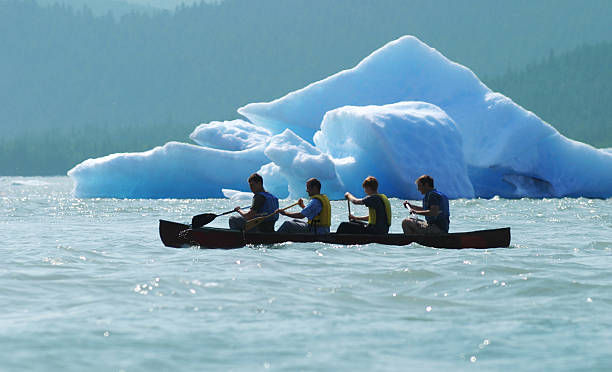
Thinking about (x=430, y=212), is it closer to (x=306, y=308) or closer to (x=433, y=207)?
(x=433, y=207)

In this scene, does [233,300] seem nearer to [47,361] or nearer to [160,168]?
[47,361]

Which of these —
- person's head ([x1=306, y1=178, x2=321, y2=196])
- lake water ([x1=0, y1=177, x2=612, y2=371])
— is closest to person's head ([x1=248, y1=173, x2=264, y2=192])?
person's head ([x1=306, y1=178, x2=321, y2=196])

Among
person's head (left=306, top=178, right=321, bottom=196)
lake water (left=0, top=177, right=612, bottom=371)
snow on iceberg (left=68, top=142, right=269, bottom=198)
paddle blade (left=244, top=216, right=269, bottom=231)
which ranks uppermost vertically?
snow on iceberg (left=68, top=142, right=269, bottom=198)

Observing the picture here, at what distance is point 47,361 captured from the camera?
4.88 metres

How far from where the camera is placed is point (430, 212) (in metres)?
10.1

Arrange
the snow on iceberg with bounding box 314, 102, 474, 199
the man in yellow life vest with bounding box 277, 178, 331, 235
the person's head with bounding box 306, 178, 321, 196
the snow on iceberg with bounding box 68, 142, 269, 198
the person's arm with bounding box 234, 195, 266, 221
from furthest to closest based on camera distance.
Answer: the snow on iceberg with bounding box 68, 142, 269, 198, the snow on iceberg with bounding box 314, 102, 474, 199, the person's arm with bounding box 234, 195, 266, 221, the man in yellow life vest with bounding box 277, 178, 331, 235, the person's head with bounding box 306, 178, 321, 196

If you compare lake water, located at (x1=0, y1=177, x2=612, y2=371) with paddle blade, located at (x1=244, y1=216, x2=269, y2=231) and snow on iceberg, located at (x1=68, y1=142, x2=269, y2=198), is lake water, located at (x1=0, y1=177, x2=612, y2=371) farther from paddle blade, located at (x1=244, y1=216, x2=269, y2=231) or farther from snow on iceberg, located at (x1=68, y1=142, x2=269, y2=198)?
snow on iceberg, located at (x1=68, y1=142, x2=269, y2=198)

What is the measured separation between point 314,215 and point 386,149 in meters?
11.7

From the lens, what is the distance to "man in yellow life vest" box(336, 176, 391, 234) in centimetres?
1009

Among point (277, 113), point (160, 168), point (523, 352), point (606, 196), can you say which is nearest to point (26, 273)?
point (523, 352)

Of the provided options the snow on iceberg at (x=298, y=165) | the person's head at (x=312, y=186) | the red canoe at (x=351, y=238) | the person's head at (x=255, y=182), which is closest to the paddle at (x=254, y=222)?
the red canoe at (x=351, y=238)

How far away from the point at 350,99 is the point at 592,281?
19685 millimetres

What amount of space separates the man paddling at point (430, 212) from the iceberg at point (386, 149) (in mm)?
10528

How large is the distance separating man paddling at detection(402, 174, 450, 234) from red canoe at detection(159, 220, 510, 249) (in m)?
0.20
